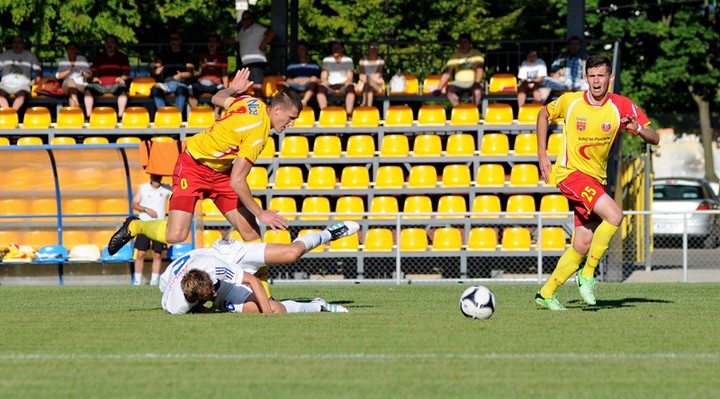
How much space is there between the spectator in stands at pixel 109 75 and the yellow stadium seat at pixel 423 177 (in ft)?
18.8

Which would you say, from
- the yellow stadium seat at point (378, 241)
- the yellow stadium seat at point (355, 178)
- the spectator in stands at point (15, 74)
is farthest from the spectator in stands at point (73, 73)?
the yellow stadium seat at point (378, 241)

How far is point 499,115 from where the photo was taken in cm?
2239

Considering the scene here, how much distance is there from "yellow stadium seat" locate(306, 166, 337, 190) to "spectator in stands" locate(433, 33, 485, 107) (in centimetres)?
273

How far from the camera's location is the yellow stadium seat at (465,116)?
73.6 feet

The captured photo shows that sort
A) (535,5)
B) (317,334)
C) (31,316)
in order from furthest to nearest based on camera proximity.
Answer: (535,5), (31,316), (317,334)

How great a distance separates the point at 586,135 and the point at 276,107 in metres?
2.72

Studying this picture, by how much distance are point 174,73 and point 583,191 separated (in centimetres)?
1449

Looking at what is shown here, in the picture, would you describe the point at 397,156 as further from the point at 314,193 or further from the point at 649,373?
the point at 649,373

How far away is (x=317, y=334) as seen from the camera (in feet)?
31.2

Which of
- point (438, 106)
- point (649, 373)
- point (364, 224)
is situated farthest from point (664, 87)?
point (649, 373)

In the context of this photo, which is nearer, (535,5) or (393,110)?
(393,110)

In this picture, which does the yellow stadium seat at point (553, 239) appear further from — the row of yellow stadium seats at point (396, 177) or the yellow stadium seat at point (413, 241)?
the yellow stadium seat at point (413, 241)

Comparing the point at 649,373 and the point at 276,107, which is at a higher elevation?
the point at 276,107

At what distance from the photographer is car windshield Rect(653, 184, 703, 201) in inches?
1235
